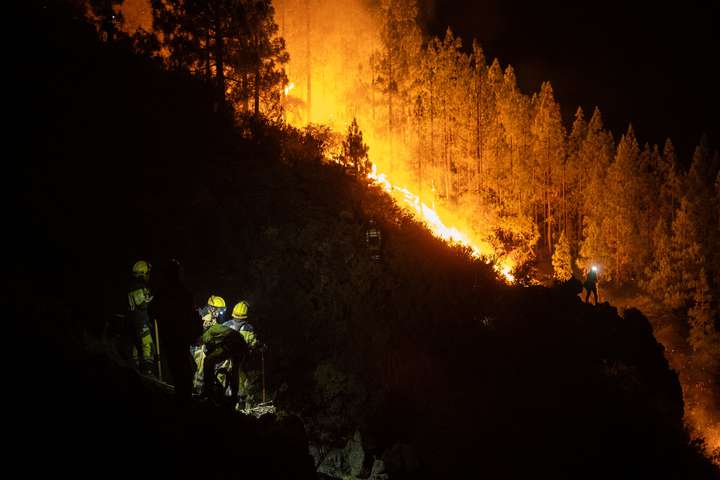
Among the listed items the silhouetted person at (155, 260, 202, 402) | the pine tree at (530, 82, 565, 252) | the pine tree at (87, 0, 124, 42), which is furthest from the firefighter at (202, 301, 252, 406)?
the pine tree at (530, 82, 565, 252)

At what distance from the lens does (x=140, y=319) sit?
28.0 ft

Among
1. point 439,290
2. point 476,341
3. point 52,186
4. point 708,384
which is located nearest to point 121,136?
point 52,186

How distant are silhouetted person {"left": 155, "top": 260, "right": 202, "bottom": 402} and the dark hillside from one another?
811 mm

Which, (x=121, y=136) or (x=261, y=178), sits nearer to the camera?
(x=121, y=136)

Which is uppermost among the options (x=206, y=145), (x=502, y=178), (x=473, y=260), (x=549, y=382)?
(x=502, y=178)

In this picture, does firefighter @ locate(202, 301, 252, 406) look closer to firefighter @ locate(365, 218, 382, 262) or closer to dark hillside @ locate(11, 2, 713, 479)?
dark hillside @ locate(11, 2, 713, 479)

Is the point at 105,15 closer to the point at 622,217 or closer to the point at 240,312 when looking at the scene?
the point at 240,312

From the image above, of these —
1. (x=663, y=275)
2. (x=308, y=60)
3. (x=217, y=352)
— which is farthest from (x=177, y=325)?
(x=663, y=275)

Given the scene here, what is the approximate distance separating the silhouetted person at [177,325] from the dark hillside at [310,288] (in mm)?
811

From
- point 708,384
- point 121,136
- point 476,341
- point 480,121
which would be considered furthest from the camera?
point 480,121

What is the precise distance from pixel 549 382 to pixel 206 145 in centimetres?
1356

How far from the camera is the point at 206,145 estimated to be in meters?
16.4

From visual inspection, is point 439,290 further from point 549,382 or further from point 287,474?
point 287,474

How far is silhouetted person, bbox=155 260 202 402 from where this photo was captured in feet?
21.4
